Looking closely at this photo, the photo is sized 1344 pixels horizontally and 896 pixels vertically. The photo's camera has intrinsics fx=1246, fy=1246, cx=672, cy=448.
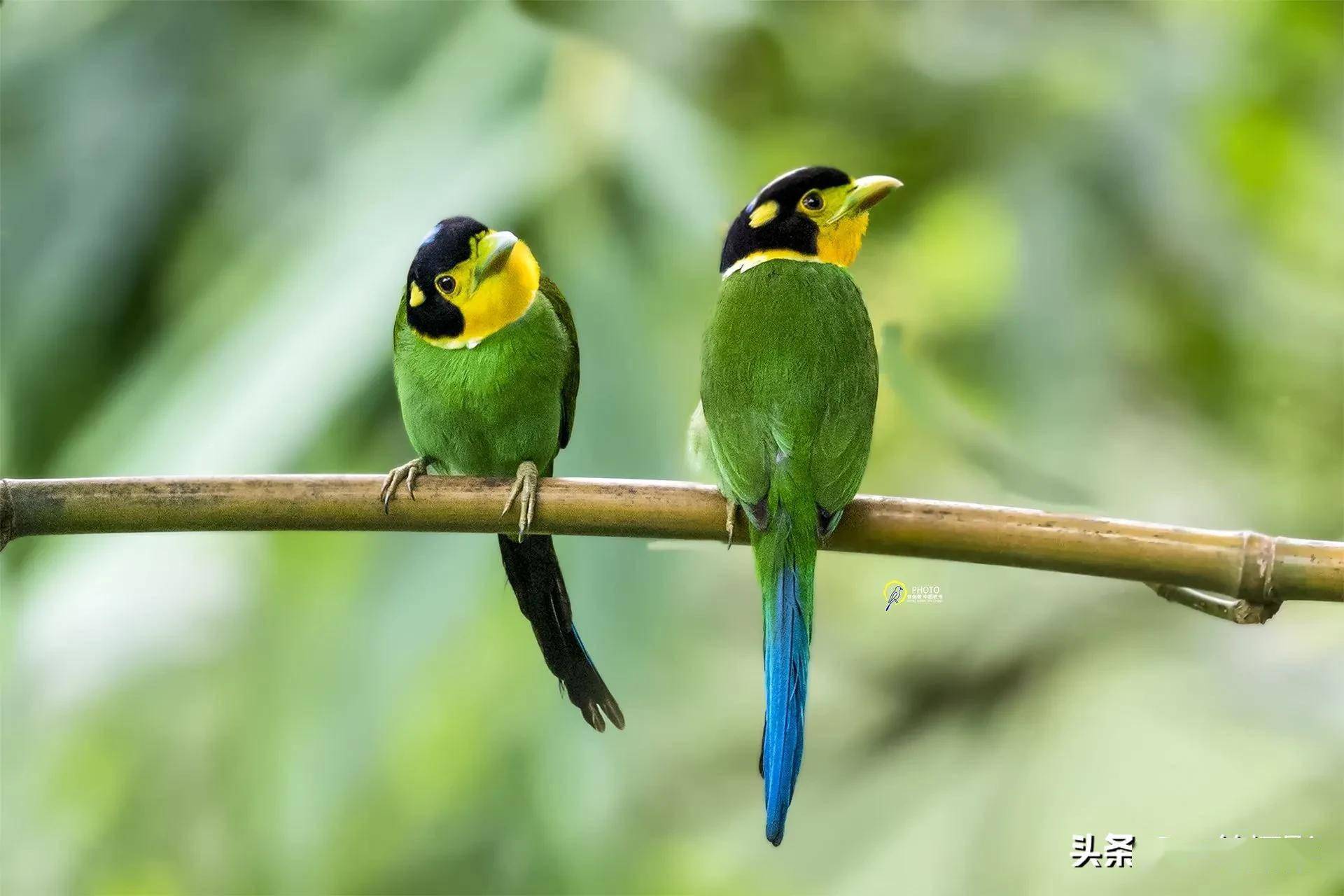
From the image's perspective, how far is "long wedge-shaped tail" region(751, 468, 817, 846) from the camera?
0.65 meters

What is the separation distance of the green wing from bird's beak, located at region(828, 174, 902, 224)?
9.5 inches

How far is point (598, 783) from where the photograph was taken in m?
1.03

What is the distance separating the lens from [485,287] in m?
0.87

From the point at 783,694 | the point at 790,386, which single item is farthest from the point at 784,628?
the point at 790,386

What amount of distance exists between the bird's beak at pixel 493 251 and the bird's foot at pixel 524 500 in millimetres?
151

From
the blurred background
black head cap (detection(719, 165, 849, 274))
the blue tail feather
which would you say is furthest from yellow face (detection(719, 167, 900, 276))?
the blue tail feather

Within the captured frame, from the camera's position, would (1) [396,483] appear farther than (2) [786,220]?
No

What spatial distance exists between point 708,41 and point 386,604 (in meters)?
0.65

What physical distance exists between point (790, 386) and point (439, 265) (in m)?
0.25

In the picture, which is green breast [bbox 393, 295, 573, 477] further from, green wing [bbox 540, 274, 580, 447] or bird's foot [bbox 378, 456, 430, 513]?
bird's foot [bbox 378, 456, 430, 513]

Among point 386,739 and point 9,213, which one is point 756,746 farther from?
point 9,213

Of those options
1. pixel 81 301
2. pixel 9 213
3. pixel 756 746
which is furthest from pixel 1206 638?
pixel 9 213

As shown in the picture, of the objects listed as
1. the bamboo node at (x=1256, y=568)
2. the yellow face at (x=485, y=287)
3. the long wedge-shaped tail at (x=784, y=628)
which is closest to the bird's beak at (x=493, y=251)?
the yellow face at (x=485, y=287)

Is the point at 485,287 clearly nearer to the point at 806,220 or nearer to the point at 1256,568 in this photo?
the point at 806,220
